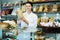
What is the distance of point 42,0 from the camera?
6.00ft

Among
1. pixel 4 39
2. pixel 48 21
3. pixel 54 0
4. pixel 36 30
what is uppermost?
pixel 54 0

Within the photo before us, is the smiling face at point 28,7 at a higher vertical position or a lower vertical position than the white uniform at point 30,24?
higher

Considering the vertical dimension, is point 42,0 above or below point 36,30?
above

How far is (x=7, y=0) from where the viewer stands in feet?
6.46

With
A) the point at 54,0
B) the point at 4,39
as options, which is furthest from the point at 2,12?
the point at 54,0

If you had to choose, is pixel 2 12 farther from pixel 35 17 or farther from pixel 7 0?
pixel 35 17

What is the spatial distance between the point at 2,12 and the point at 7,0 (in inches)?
6.9

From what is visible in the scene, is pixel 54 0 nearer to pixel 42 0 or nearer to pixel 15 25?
pixel 42 0

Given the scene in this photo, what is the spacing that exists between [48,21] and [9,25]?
532 millimetres

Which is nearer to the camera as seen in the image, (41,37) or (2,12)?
(41,37)

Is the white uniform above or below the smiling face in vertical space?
below

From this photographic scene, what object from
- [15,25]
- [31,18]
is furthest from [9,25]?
[31,18]

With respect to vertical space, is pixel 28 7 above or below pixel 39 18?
above

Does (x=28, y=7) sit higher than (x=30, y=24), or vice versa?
(x=28, y=7)
